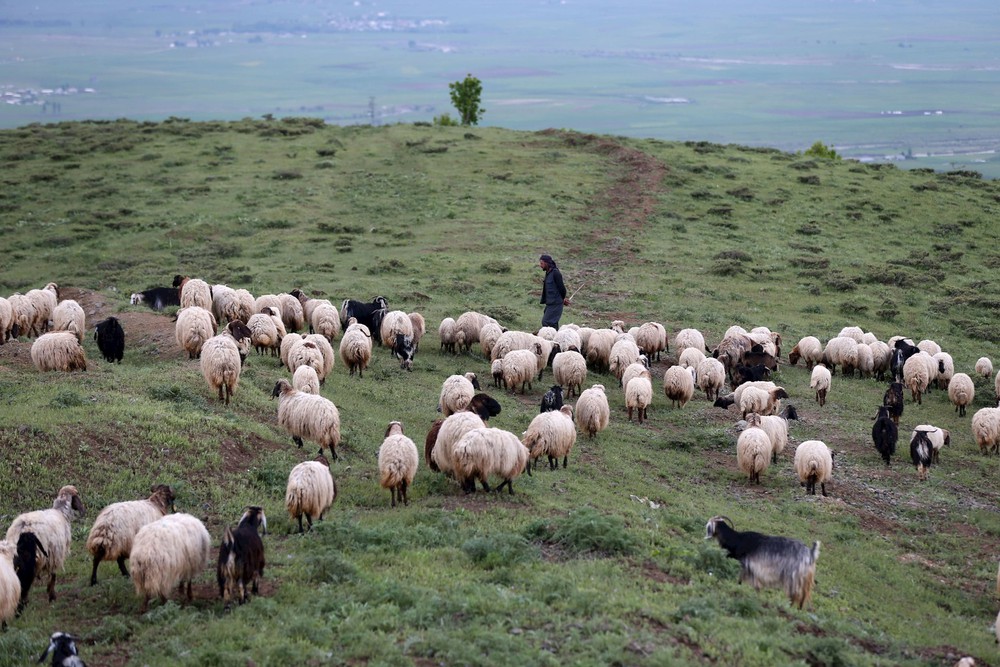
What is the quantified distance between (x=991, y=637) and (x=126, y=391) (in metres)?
11.4

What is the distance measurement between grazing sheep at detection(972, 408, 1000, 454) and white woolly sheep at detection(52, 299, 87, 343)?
1630 centimetres

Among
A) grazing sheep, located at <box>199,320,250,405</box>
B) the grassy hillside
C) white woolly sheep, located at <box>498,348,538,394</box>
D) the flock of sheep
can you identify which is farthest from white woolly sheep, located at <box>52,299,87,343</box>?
white woolly sheep, located at <box>498,348,538,394</box>

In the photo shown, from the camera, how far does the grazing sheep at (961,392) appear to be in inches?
768

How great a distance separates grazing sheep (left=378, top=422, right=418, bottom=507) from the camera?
455 inches

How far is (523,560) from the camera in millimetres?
9758

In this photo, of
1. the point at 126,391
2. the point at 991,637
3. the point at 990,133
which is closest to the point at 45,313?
the point at 126,391

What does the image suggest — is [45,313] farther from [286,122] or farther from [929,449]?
[286,122]

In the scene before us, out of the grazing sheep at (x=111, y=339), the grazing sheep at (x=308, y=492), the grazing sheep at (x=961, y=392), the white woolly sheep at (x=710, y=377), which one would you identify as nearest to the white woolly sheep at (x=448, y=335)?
the white woolly sheep at (x=710, y=377)

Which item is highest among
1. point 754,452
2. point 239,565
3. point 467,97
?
point 467,97

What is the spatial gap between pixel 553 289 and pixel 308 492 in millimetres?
12010

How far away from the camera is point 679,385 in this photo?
18281 mm

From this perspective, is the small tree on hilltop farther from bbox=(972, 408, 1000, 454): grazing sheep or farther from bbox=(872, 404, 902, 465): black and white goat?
bbox=(872, 404, 902, 465): black and white goat

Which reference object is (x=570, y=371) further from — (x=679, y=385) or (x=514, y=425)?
(x=514, y=425)

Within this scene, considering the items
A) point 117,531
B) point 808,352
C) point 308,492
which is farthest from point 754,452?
point 117,531
